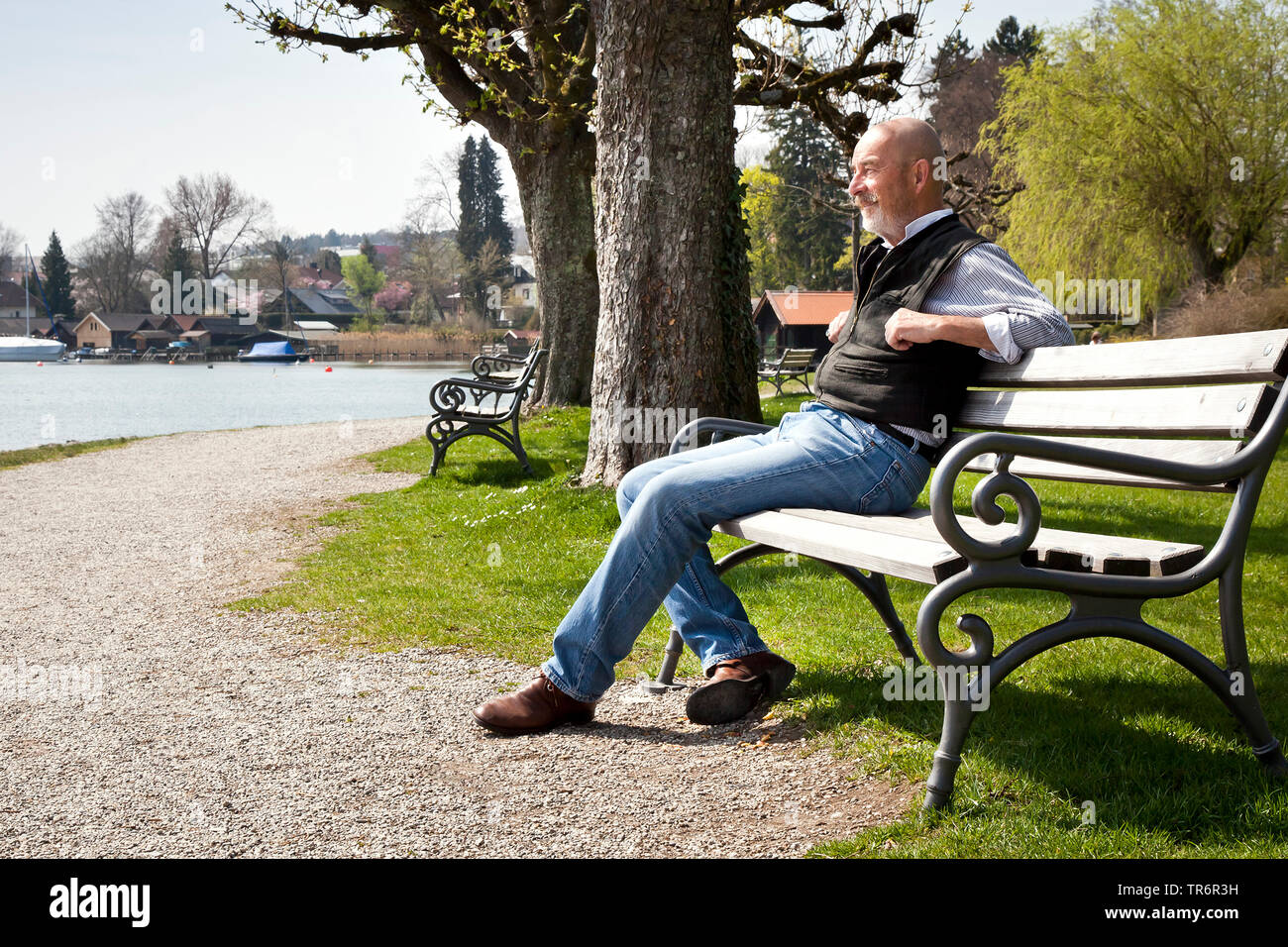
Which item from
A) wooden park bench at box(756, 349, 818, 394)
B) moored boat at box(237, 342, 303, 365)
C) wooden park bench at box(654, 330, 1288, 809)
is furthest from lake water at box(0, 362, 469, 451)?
moored boat at box(237, 342, 303, 365)

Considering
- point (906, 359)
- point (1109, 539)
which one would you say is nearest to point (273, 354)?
point (906, 359)

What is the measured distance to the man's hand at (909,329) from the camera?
3.37 m

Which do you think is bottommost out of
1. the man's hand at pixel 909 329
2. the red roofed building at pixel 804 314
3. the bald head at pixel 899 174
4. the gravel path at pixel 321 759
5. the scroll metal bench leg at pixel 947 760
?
the gravel path at pixel 321 759

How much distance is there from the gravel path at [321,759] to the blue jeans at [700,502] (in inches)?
13.8

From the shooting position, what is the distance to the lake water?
21938 millimetres

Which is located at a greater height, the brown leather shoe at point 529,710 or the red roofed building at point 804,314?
the red roofed building at point 804,314

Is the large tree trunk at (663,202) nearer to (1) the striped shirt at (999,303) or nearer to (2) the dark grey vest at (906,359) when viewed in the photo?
(2) the dark grey vest at (906,359)

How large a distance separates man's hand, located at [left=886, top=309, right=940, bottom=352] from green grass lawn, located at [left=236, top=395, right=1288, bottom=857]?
1.20 metres

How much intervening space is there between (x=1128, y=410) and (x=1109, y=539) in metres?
0.38

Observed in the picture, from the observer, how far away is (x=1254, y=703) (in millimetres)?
3059

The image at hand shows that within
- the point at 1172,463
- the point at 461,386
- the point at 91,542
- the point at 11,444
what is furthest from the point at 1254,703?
the point at 11,444

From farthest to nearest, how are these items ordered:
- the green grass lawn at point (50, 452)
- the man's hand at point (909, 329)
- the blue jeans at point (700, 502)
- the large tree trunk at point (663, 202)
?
the green grass lawn at point (50, 452) → the large tree trunk at point (663, 202) → the blue jeans at point (700, 502) → the man's hand at point (909, 329)

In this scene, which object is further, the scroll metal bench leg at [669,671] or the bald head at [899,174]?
the scroll metal bench leg at [669,671]

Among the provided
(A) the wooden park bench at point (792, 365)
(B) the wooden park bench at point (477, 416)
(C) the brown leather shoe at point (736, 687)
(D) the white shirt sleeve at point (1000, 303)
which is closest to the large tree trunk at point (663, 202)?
(B) the wooden park bench at point (477, 416)
